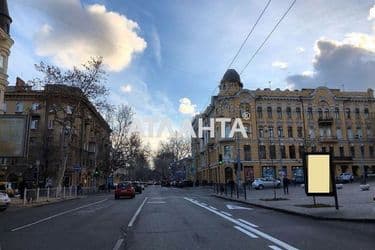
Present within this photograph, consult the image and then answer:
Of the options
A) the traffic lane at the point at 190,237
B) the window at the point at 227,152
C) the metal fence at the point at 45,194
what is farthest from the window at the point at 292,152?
the traffic lane at the point at 190,237

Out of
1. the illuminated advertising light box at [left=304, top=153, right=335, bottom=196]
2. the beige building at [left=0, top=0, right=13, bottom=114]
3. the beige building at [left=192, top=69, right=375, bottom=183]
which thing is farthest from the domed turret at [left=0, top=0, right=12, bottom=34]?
the beige building at [left=192, top=69, right=375, bottom=183]

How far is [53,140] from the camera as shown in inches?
2345

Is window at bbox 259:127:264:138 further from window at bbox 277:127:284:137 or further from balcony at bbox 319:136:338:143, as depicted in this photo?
balcony at bbox 319:136:338:143

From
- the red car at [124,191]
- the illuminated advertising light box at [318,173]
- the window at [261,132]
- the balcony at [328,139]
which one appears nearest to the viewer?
the illuminated advertising light box at [318,173]

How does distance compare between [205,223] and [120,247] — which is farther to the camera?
[205,223]

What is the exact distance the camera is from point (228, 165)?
6931cm

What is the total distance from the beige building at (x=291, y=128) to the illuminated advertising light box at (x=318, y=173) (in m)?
50.2

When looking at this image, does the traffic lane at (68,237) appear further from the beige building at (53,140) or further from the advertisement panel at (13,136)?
the beige building at (53,140)

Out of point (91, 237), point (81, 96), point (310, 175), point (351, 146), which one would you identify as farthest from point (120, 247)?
point (351, 146)

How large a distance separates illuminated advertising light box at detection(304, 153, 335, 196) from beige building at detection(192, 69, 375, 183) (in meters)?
50.2

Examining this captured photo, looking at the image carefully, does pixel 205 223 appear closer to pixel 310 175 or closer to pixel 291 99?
pixel 310 175

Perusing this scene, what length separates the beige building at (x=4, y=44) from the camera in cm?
3597

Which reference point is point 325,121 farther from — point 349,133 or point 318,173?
point 318,173

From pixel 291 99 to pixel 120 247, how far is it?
67808mm
